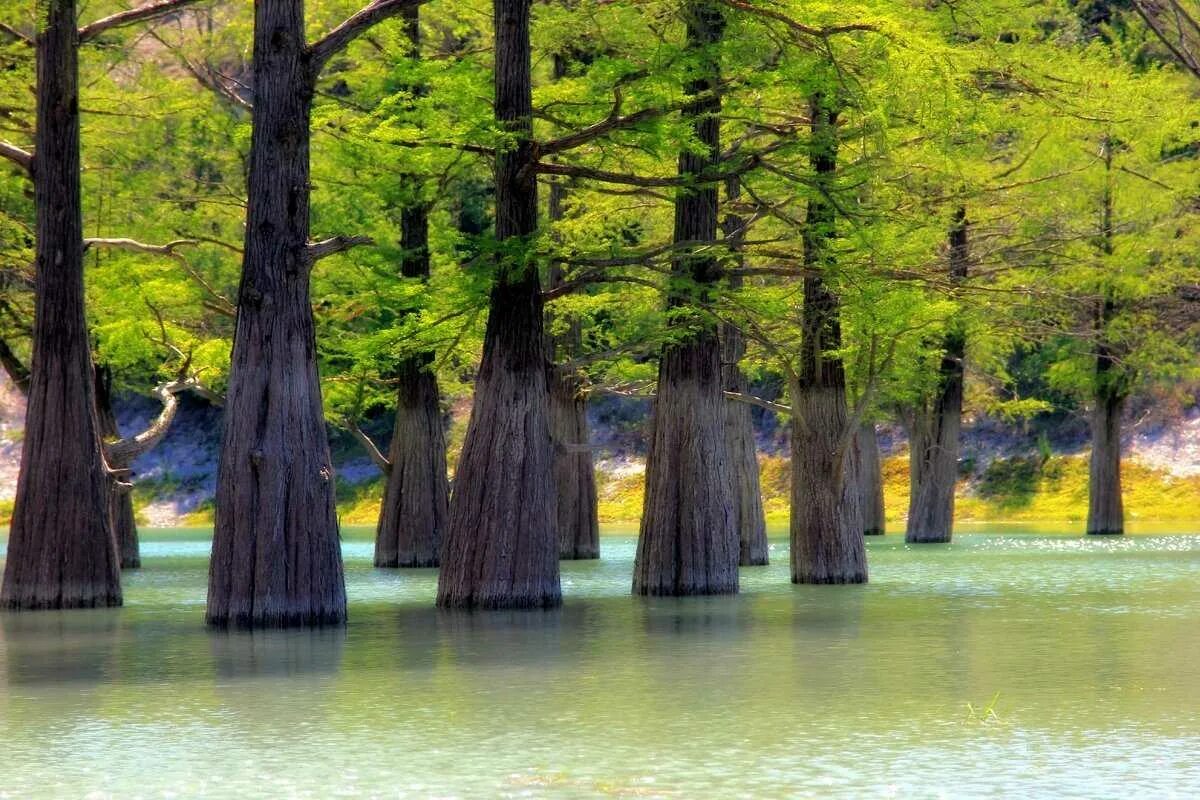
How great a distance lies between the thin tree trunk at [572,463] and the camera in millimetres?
40531

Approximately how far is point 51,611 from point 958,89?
48.1 ft

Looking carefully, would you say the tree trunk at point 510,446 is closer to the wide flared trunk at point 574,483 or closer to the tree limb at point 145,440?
the tree limb at point 145,440

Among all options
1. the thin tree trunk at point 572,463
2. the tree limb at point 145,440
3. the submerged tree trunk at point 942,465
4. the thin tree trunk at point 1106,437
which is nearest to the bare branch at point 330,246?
the tree limb at point 145,440

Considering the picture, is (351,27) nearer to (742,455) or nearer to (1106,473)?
(742,455)

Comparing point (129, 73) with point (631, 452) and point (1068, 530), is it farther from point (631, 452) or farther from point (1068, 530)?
point (631, 452)

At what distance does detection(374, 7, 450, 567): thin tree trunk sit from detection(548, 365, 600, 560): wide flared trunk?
3041 millimetres

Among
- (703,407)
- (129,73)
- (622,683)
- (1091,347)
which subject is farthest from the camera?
(1091,347)

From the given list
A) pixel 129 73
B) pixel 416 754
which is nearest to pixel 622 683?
pixel 416 754

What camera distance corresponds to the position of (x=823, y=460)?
30109 mm

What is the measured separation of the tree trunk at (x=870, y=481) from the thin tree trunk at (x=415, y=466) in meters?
17.9

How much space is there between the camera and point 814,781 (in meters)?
12.0

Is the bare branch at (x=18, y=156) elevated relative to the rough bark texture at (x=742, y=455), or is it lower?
elevated

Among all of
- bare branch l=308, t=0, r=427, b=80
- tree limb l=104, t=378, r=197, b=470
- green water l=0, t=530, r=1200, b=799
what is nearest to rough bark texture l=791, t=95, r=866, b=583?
green water l=0, t=530, r=1200, b=799

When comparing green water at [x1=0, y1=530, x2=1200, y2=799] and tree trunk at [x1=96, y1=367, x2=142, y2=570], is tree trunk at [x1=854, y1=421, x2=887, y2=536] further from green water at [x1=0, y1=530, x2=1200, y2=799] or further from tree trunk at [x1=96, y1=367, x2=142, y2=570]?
green water at [x1=0, y1=530, x2=1200, y2=799]
